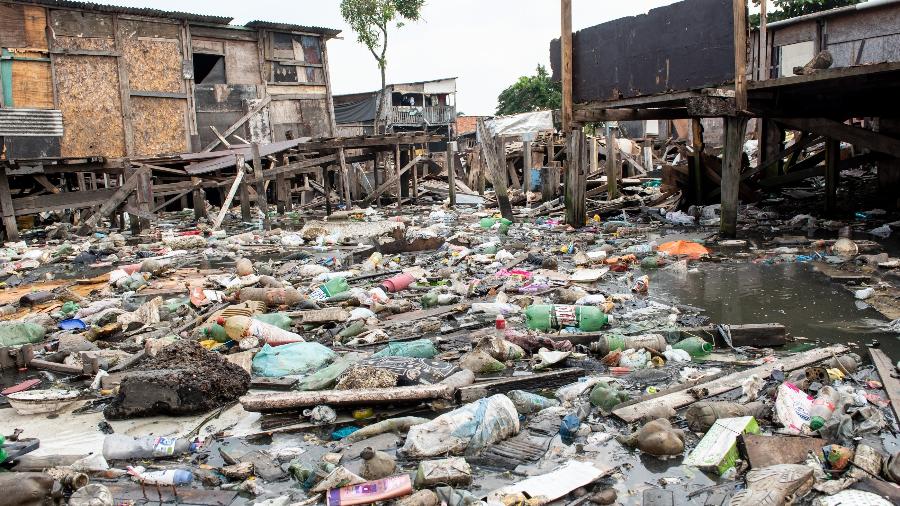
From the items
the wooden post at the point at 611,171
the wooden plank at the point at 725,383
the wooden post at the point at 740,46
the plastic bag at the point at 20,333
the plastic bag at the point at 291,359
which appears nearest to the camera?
the wooden plank at the point at 725,383

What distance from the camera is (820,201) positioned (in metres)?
12.8

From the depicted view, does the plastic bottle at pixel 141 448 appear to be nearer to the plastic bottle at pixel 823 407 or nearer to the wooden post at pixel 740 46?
the plastic bottle at pixel 823 407

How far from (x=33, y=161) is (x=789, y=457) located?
13.1 meters

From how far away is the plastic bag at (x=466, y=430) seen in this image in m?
3.45

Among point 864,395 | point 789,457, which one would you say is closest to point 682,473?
point 789,457

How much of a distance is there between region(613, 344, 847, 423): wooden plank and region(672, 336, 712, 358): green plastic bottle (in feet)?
1.60

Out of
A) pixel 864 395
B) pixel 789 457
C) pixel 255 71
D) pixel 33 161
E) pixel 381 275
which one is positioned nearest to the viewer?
pixel 789 457

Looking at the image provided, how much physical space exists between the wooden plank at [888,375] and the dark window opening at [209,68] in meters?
17.7

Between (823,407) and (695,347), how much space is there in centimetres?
121

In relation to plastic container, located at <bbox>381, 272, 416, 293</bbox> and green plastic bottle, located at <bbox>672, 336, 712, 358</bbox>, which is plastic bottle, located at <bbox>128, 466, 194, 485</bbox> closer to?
green plastic bottle, located at <bbox>672, 336, 712, 358</bbox>

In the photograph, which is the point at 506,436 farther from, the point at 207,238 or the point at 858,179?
the point at 858,179

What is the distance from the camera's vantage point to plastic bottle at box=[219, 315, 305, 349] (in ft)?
17.6

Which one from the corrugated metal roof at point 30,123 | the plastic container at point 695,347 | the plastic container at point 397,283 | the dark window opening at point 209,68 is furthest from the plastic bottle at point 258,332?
the dark window opening at point 209,68

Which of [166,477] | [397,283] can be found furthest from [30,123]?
[166,477]
